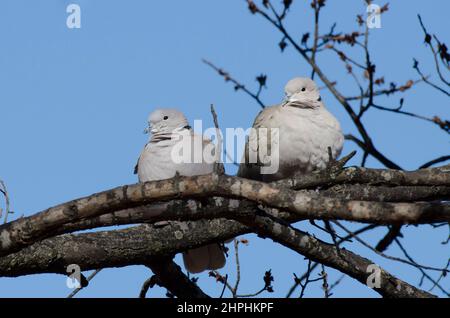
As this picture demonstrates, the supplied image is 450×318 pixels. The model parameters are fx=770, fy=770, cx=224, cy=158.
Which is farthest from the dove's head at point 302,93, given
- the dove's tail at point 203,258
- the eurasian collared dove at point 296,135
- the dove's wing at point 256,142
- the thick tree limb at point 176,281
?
the thick tree limb at point 176,281

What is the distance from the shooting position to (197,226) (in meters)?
4.28

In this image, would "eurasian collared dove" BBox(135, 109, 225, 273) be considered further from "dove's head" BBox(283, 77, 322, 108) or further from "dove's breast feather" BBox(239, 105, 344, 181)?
"dove's head" BBox(283, 77, 322, 108)

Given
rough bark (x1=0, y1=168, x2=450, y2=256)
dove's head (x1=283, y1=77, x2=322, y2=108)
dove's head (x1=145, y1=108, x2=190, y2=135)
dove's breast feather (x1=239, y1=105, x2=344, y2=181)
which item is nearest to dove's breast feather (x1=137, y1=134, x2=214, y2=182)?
dove's head (x1=145, y1=108, x2=190, y2=135)

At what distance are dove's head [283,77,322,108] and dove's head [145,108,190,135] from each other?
75cm

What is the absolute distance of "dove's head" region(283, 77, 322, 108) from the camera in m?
5.32

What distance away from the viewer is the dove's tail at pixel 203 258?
17.2ft

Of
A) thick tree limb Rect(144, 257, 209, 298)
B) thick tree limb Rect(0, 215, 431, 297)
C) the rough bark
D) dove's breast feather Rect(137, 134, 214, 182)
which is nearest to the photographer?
the rough bark

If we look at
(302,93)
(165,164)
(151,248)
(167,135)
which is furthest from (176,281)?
(302,93)

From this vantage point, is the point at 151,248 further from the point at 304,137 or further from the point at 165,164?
the point at 304,137

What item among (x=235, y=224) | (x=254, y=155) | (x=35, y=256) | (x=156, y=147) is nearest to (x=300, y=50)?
(x=254, y=155)

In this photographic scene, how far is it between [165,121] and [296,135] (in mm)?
907

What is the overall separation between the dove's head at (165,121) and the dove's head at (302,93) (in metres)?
0.75

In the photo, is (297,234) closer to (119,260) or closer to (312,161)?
(119,260)
